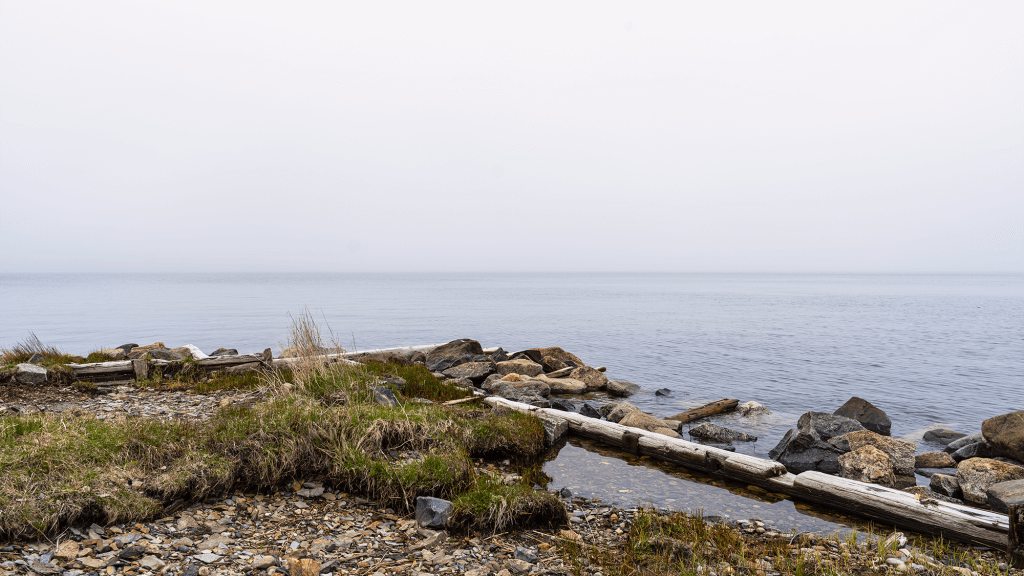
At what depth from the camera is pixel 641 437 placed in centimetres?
1119

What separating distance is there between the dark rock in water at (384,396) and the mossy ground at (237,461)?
378 mm

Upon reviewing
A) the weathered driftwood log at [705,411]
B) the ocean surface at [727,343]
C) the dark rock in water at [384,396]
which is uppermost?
the dark rock in water at [384,396]

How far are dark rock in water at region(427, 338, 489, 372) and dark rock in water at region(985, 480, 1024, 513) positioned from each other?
15.5 meters

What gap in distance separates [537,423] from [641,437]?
7.39 feet

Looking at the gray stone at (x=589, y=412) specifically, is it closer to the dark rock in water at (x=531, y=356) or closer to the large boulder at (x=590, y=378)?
the large boulder at (x=590, y=378)

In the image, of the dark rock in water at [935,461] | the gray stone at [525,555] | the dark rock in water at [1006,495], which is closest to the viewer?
the gray stone at [525,555]

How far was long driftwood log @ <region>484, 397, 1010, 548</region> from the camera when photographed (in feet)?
23.2

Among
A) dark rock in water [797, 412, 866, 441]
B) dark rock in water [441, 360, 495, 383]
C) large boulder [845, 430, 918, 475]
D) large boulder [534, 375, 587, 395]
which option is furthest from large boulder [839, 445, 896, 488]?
dark rock in water [441, 360, 495, 383]

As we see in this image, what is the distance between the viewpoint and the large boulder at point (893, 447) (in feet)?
35.8

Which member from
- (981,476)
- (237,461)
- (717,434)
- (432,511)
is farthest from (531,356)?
(432,511)

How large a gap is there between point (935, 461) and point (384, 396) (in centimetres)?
1272

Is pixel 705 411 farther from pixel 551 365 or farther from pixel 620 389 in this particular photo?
pixel 551 365

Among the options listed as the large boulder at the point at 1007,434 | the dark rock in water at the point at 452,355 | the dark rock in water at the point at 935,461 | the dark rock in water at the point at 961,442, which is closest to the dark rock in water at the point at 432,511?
the dark rock in water at the point at 935,461

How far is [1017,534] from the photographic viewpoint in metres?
5.73
